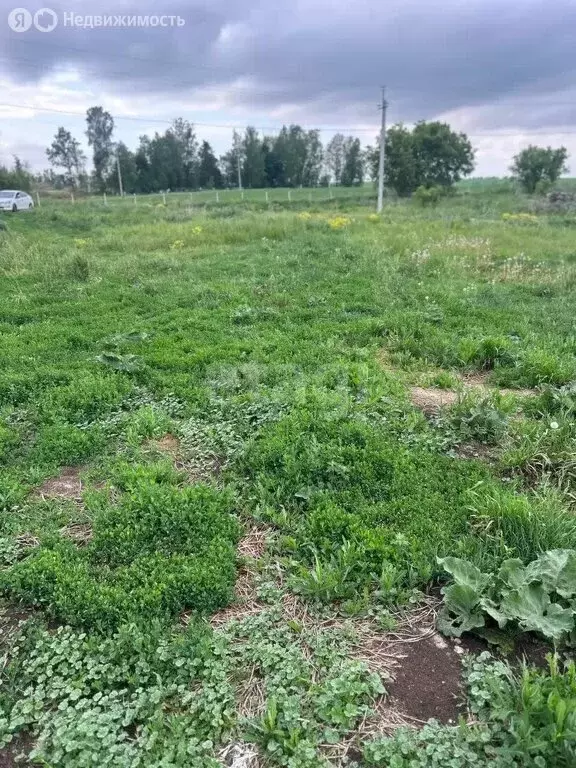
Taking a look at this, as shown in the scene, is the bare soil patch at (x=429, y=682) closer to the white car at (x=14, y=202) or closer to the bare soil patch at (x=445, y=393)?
the bare soil patch at (x=445, y=393)

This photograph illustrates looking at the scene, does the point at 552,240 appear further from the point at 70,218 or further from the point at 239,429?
the point at 70,218

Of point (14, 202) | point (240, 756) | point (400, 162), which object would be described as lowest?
point (240, 756)

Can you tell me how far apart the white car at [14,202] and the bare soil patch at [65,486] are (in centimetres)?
2291

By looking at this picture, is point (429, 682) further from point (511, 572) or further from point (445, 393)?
point (445, 393)

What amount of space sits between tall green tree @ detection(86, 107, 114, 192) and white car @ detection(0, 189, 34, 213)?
36.7 metres

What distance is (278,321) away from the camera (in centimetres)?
712

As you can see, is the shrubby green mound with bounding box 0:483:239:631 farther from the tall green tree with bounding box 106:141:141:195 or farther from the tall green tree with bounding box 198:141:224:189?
the tall green tree with bounding box 198:141:224:189

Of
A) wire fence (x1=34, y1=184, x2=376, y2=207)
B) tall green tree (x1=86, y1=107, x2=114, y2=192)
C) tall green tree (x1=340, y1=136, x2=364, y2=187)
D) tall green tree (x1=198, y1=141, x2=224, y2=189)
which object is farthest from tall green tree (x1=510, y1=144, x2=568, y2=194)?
tall green tree (x1=86, y1=107, x2=114, y2=192)

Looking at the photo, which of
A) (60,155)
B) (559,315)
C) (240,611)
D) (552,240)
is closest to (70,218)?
(552,240)

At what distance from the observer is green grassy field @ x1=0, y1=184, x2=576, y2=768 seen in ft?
6.97

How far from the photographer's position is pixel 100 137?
59.7 meters

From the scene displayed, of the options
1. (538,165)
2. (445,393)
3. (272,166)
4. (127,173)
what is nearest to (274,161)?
(272,166)

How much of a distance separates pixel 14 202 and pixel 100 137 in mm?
41962

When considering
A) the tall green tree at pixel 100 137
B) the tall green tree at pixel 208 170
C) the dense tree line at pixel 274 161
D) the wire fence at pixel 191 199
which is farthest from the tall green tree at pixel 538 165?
the tall green tree at pixel 100 137
